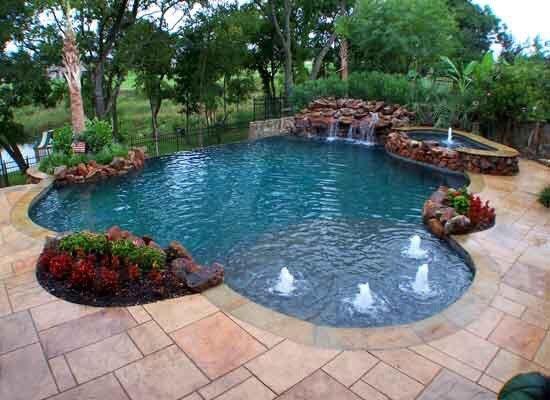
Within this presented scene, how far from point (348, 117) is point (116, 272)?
1425cm

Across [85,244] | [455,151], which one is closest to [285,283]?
[85,244]

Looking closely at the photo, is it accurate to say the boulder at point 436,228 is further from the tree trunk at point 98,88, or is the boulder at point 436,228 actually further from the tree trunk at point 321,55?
the tree trunk at point 321,55

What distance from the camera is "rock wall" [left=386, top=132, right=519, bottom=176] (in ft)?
37.8

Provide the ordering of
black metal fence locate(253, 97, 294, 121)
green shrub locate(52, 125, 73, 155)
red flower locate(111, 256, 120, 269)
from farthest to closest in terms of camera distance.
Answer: black metal fence locate(253, 97, 294, 121), green shrub locate(52, 125, 73, 155), red flower locate(111, 256, 120, 269)

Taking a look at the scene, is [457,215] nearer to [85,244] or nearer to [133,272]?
[133,272]

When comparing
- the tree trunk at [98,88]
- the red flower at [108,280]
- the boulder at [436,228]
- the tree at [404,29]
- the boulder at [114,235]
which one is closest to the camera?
the red flower at [108,280]

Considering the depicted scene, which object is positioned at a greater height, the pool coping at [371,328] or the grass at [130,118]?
the grass at [130,118]

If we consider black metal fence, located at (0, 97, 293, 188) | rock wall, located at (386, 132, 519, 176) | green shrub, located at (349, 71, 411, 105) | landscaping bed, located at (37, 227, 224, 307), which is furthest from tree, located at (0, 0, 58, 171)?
green shrub, located at (349, 71, 411, 105)

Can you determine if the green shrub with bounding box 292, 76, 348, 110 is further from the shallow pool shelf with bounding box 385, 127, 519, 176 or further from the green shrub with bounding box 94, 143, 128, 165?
the green shrub with bounding box 94, 143, 128, 165

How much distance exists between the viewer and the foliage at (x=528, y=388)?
1.79 metres

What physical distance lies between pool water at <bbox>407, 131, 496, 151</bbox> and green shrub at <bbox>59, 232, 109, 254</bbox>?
1125 centimetres

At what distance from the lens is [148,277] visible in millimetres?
5613

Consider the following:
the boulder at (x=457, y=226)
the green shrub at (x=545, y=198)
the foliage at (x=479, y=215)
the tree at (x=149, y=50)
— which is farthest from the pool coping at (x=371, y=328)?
the tree at (x=149, y=50)

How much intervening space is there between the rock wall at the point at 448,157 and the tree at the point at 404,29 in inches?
240
